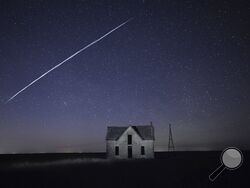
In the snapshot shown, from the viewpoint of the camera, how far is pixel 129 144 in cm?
4206

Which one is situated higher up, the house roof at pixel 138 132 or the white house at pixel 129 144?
the house roof at pixel 138 132

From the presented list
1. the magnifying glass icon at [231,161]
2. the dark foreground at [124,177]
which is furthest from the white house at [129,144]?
the magnifying glass icon at [231,161]

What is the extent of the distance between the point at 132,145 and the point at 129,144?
1.51 ft

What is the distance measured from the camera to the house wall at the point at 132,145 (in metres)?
41.6

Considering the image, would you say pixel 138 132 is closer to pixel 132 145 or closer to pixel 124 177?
pixel 132 145

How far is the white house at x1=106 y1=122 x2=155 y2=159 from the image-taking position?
41.7 m

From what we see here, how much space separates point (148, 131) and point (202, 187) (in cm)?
3102

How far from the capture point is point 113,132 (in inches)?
1699

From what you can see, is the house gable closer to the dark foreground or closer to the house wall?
the house wall

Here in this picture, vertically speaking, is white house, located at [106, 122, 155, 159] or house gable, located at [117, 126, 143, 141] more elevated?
house gable, located at [117, 126, 143, 141]

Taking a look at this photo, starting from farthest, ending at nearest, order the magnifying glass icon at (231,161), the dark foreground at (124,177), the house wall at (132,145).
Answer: the house wall at (132,145) → the dark foreground at (124,177) → the magnifying glass icon at (231,161)

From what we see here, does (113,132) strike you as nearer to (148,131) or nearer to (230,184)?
(148,131)

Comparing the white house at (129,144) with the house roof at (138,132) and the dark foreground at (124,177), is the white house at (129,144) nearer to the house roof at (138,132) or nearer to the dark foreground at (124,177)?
the house roof at (138,132)

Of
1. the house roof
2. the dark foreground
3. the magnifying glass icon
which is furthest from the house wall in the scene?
the magnifying glass icon
